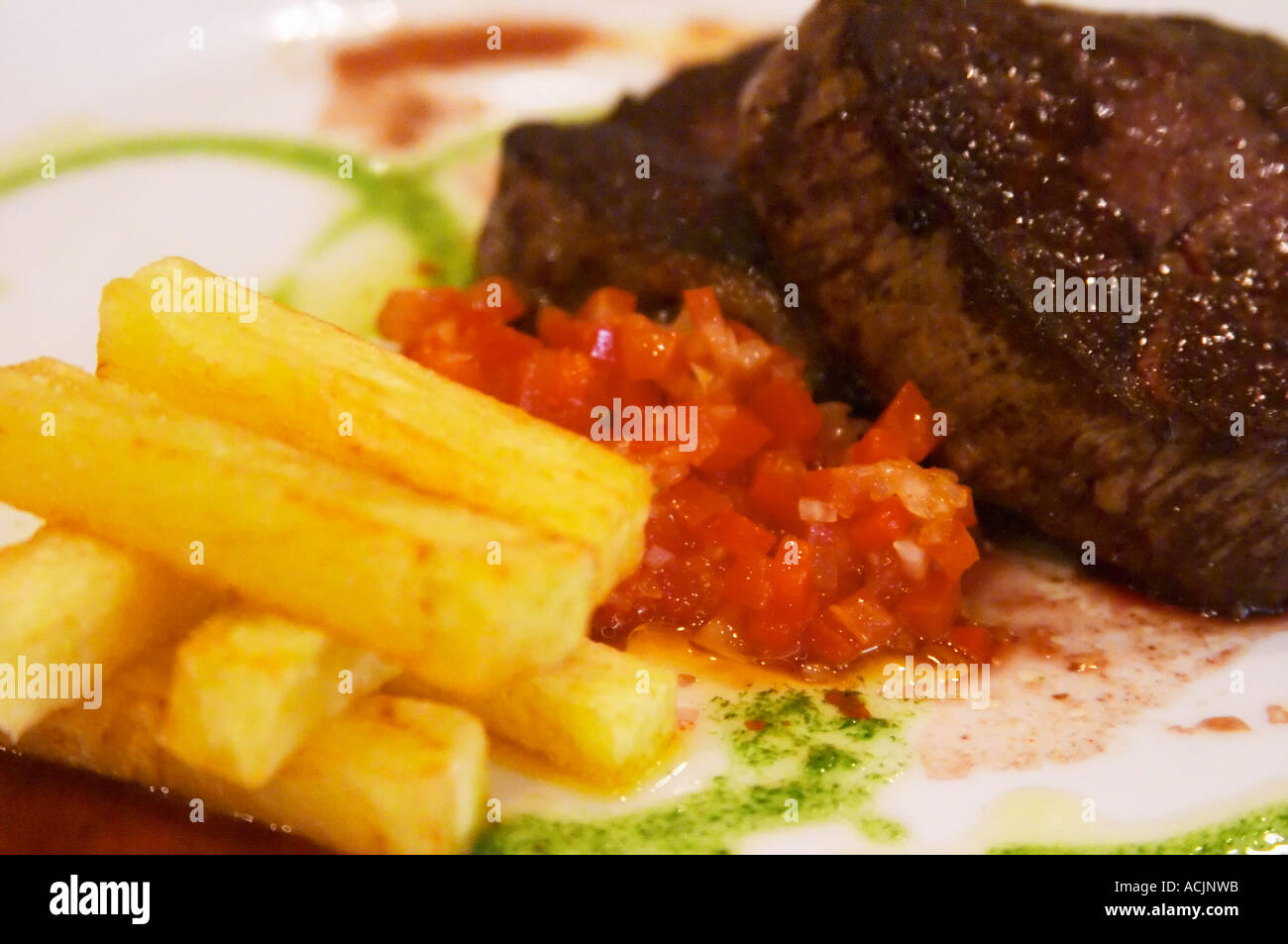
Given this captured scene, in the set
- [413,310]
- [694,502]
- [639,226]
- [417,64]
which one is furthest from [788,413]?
[417,64]

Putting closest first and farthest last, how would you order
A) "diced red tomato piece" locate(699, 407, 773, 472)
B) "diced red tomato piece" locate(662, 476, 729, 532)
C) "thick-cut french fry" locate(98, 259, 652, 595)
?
"thick-cut french fry" locate(98, 259, 652, 595) → "diced red tomato piece" locate(662, 476, 729, 532) → "diced red tomato piece" locate(699, 407, 773, 472)

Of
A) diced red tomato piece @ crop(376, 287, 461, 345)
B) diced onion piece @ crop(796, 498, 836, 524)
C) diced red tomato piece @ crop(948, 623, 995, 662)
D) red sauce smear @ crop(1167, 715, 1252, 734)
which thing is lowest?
red sauce smear @ crop(1167, 715, 1252, 734)

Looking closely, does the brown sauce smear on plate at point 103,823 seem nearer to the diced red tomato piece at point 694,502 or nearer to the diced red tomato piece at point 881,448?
the diced red tomato piece at point 694,502

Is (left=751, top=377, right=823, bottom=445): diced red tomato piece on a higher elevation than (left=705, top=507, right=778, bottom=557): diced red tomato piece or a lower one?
higher

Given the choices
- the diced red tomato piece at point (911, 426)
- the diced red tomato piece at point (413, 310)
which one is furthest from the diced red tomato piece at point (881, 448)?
the diced red tomato piece at point (413, 310)

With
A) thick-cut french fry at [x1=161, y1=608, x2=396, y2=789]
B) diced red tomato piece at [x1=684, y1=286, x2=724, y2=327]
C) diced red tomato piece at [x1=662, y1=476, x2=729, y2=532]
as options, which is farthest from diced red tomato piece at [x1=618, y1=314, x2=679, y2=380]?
thick-cut french fry at [x1=161, y1=608, x2=396, y2=789]

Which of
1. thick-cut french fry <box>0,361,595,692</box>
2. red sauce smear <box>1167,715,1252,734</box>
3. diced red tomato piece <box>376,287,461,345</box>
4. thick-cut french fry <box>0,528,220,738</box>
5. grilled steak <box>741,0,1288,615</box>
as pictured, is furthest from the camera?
diced red tomato piece <box>376,287,461,345</box>

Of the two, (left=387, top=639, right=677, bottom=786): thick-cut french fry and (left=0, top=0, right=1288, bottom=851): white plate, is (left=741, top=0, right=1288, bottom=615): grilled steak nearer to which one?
(left=0, top=0, right=1288, bottom=851): white plate
